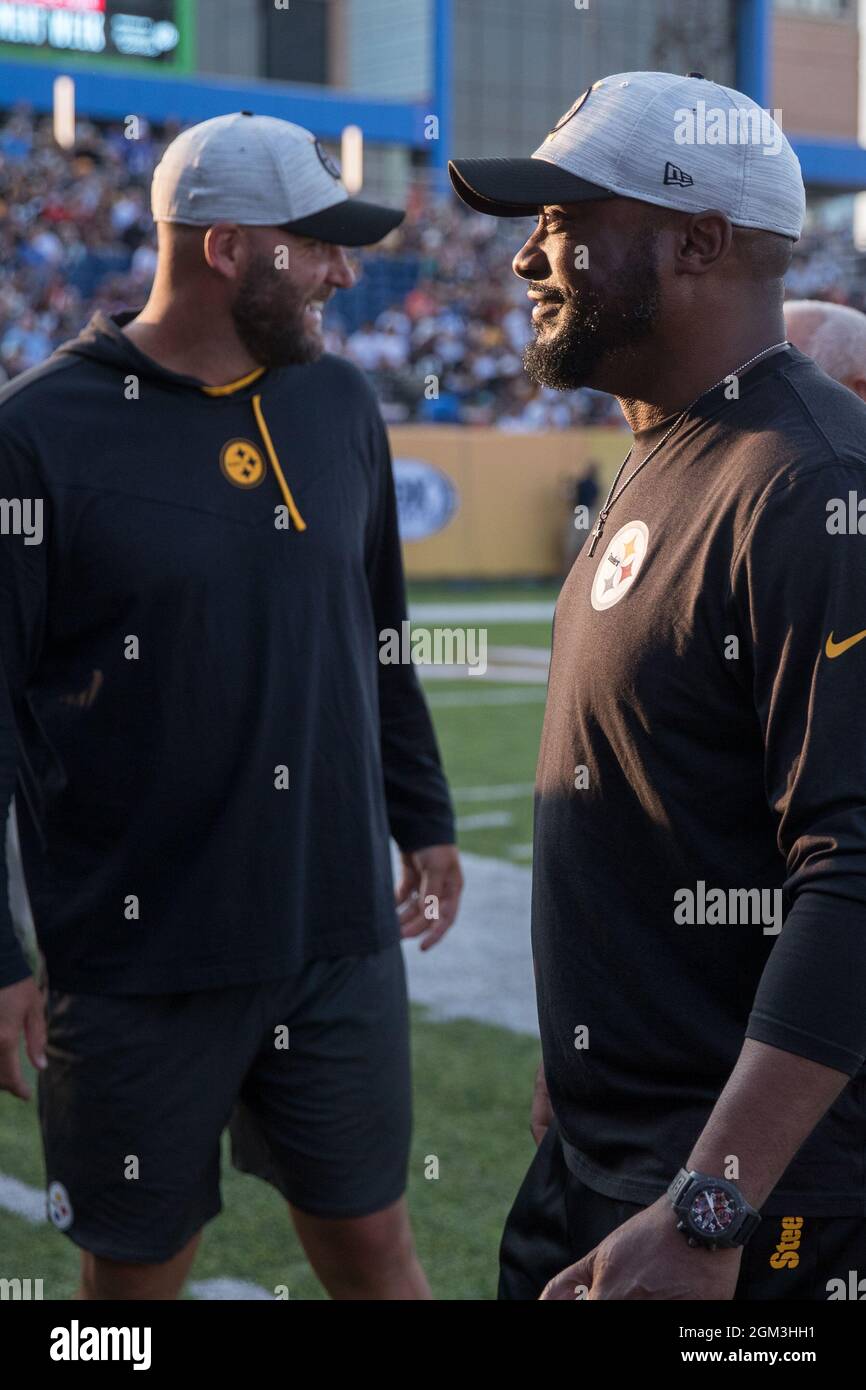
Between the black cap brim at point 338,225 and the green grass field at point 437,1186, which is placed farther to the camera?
the green grass field at point 437,1186

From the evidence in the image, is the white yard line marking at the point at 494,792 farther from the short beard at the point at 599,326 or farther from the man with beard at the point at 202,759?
the short beard at the point at 599,326

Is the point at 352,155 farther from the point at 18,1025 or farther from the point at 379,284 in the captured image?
the point at 18,1025

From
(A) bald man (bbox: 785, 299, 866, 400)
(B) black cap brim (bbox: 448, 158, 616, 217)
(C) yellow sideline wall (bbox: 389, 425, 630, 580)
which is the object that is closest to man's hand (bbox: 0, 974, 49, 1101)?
(B) black cap brim (bbox: 448, 158, 616, 217)

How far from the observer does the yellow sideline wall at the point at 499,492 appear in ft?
70.9

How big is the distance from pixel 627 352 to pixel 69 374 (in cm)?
116

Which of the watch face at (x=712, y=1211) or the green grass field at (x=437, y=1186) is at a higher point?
the watch face at (x=712, y=1211)

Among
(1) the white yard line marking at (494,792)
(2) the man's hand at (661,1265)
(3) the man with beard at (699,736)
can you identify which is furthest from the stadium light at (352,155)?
(2) the man's hand at (661,1265)

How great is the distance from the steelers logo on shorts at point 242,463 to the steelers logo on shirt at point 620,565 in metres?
0.97

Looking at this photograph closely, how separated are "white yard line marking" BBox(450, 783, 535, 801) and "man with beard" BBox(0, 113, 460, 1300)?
6.06 m

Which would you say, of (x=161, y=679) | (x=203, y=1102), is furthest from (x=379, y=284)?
(x=203, y=1102)

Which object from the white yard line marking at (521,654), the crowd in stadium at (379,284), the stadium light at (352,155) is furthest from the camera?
the stadium light at (352,155)

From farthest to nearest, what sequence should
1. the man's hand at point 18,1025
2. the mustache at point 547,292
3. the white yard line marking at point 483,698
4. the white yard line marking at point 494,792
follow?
the white yard line marking at point 483,698 < the white yard line marking at point 494,792 < the man's hand at point 18,1025 < the mustache at point 547,292

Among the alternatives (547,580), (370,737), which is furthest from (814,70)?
(370,737)

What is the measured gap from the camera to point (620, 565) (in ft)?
6.35
